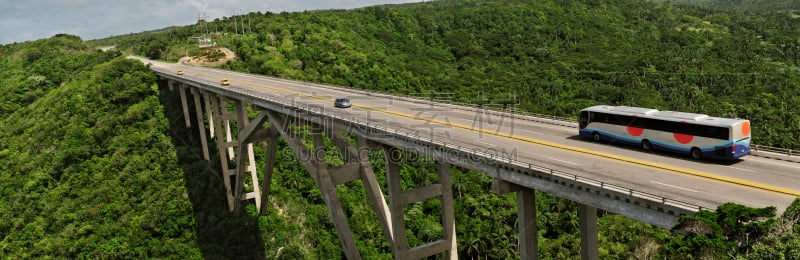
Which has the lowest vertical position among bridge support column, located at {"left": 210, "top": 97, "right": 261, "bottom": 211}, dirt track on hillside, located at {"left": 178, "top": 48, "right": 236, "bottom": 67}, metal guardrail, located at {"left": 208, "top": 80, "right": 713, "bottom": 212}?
bridge support column, located at {"left": 210, "top": 97, "right": 261, "bottom": 211}

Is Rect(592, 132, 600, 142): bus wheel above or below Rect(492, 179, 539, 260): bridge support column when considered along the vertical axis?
above

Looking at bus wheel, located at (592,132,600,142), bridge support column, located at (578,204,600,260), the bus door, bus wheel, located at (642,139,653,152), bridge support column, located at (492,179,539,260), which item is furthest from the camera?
the bus door

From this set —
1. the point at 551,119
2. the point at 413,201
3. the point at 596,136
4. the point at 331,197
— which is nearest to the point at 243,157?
the point at 331,197

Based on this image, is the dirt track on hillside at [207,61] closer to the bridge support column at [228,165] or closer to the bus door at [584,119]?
the bridge support column at [228,165]

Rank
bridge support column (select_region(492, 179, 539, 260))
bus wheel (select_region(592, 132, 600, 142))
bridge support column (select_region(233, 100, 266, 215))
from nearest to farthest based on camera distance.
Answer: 1. bridge support column (select_region(492, 179, 539, 260))
2. bus wheel (select_region(592, 132, 600, 142))
3. bridge support column (select_region(233, 100, 266, 215))

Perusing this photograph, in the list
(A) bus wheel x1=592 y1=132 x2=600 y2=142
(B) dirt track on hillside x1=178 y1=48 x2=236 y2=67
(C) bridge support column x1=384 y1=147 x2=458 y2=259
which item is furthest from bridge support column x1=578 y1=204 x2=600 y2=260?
(B) dirt track on hillside x1=178 y1=48 x2=236 y2=67

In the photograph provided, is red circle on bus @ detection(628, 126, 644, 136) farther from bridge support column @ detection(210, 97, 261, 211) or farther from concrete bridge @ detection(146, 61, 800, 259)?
bridge support column @ detection(210, 97, 261, 211)


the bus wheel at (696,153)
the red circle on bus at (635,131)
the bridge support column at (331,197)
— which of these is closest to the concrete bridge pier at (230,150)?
the bridge support column at (331,197)

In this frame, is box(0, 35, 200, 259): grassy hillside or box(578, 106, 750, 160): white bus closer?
box(578, 106, 750, 160): white bus
